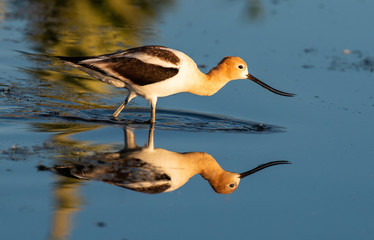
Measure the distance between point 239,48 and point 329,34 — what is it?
6.33ft

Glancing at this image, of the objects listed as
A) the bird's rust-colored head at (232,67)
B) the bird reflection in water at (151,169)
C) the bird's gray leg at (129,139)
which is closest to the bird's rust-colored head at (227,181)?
the bird reflection in water at (151,169)

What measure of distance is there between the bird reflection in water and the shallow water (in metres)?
0.04

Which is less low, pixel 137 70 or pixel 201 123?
pixel 137 70

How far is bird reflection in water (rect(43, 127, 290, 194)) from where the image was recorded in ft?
17.3

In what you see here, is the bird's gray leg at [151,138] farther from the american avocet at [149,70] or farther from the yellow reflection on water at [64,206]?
the yellow reflection on water at [64,206]

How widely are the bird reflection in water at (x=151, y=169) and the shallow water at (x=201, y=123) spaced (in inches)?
1.6

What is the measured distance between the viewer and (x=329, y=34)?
1120 cm

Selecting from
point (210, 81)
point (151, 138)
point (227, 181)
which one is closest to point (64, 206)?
point (227, 181)

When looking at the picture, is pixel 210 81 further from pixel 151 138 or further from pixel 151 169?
pixel 151 169

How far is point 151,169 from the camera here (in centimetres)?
559

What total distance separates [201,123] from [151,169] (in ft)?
6.06

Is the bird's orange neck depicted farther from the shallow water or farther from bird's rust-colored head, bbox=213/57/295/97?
the shallow water

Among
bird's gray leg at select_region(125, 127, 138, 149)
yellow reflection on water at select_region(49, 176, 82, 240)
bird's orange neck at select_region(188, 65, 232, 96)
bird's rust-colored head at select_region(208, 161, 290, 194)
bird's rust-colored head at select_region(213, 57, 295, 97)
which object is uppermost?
bird's rust-colored head at select_region(213, 57, 295, 97)

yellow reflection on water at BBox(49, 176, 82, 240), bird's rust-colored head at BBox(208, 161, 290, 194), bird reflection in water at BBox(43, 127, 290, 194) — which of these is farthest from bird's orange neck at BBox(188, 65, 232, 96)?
yellow reflection on water at BBox(49, 176, 82, 240)
